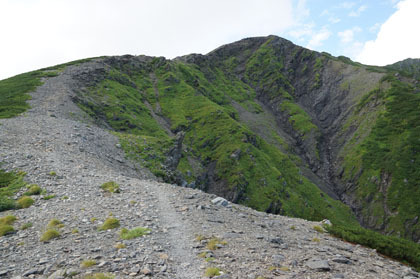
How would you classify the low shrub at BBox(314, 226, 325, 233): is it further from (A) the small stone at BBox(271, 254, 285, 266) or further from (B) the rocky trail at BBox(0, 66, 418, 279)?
(A) the small stone at BBox(271, 254, 285, 266)

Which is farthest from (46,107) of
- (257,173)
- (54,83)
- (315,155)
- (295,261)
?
(315,155)

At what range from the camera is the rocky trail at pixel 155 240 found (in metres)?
11.0

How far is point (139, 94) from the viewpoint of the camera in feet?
498

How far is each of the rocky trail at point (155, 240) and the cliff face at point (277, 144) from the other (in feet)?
88.4

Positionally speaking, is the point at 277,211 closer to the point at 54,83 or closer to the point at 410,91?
the point at 54,83

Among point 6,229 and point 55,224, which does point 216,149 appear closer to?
point 55,224

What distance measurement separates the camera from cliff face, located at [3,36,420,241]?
10181 cm

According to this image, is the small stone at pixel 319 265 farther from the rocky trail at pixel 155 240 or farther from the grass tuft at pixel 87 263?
the grass tuft at pixel 87 263

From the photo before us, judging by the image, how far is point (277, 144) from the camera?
169000 mm

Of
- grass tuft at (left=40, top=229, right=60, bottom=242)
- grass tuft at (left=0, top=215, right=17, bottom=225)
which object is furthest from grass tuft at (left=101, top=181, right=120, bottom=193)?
grass tuft at (left=40, top=229, right=60, bottom=242)

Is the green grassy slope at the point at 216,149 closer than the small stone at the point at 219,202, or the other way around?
the small stone at the point at 219,202

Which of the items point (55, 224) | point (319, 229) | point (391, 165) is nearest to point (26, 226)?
point (55, 224)

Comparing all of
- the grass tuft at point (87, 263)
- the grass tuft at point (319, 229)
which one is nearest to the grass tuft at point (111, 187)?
the grass tuft at point (87, 263)

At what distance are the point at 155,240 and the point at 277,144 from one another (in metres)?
163
